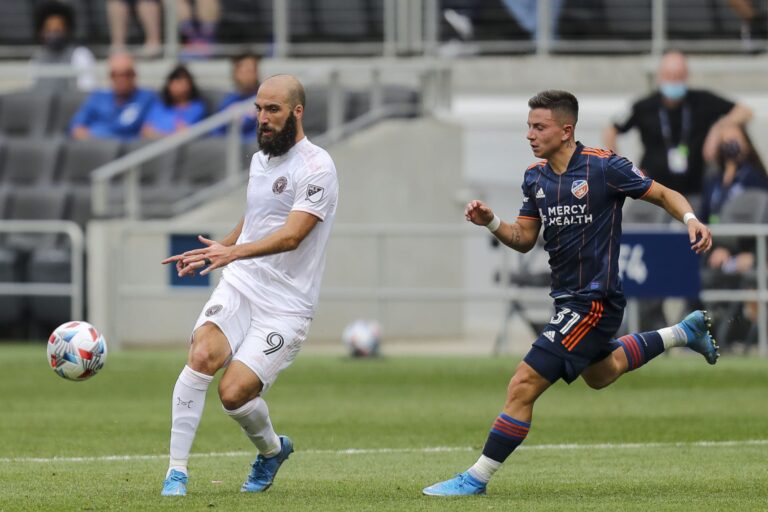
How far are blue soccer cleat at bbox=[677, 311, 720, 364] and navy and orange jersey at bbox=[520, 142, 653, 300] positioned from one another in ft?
2.71

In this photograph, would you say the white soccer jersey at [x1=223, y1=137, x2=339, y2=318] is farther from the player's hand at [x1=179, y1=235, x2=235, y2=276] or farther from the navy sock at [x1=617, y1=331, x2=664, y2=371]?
the navy sock at [x1=617, y1=331, x2=664, y2=371]

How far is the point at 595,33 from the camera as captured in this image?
76.3 ft

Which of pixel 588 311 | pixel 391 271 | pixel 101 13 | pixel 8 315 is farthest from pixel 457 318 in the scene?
pixel 588 311

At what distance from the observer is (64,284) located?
19.6 m

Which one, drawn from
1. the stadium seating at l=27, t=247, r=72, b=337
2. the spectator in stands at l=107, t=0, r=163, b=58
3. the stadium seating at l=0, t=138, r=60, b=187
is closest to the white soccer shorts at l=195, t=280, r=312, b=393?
the stadium seating at l=27, t=247, r=72, b=337

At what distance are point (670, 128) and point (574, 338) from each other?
1058cm

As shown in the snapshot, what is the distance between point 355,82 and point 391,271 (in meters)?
5.03

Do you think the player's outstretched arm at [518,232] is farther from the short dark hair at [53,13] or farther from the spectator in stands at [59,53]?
the short dark hair at [53,13]

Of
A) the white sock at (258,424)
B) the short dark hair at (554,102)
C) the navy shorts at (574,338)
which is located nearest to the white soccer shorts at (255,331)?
the white sock at (258,424)

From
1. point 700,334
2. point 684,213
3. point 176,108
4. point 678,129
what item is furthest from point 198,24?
point 684,213

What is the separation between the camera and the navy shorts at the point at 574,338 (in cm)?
927

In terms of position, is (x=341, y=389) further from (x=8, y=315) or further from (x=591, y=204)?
(x=591, y=204)

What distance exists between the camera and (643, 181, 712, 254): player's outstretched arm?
29.6 feet

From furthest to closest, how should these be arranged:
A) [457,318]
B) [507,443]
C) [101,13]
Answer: [101,13], [457,318], [507,443]
